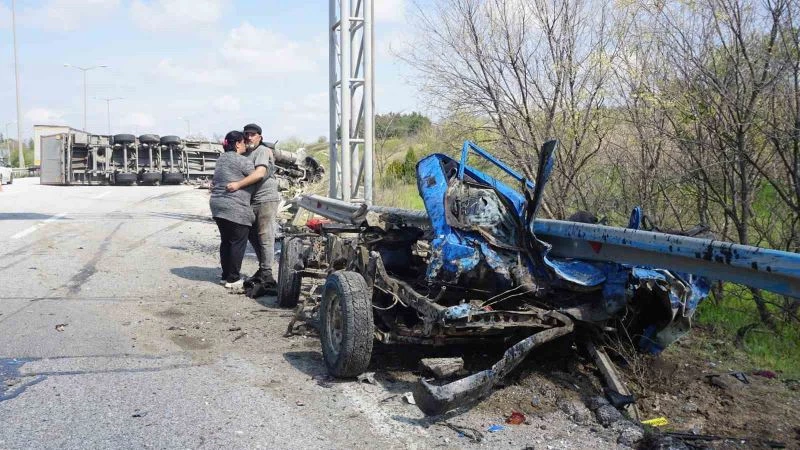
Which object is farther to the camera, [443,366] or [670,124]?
[670,124]

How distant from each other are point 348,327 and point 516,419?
128cm

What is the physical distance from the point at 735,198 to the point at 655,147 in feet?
4.15

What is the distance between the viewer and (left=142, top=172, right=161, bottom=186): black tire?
104 ft

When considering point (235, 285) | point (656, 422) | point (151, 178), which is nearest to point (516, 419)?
point (656, 422)

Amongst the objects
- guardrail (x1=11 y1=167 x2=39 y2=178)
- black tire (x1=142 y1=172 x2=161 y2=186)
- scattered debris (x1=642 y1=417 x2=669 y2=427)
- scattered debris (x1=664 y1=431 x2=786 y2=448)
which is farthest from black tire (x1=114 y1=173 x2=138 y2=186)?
scattered debris (x1=664 y1=431 x2=786 y2=448)

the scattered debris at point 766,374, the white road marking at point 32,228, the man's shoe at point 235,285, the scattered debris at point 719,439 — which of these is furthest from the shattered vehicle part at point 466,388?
the white road marking at point 32,228

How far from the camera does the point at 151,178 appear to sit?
104ft

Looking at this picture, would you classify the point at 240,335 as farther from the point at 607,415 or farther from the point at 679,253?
the point at 679,253

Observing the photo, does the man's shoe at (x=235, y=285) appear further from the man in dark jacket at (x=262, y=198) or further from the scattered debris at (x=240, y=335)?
the scattered debris at (x=240, y=335)

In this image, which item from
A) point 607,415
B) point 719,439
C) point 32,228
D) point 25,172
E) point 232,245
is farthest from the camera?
point 25,172

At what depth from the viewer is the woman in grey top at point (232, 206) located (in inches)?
328

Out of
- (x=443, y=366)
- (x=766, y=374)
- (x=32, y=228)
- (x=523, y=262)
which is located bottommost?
(x=766, y=374)

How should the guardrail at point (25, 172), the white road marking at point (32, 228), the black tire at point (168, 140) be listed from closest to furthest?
the white road marking at point (32, 228) → the black tire at point (168, 140) → the guardrail at point (25, 172)

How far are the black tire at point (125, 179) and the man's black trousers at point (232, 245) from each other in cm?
2473
